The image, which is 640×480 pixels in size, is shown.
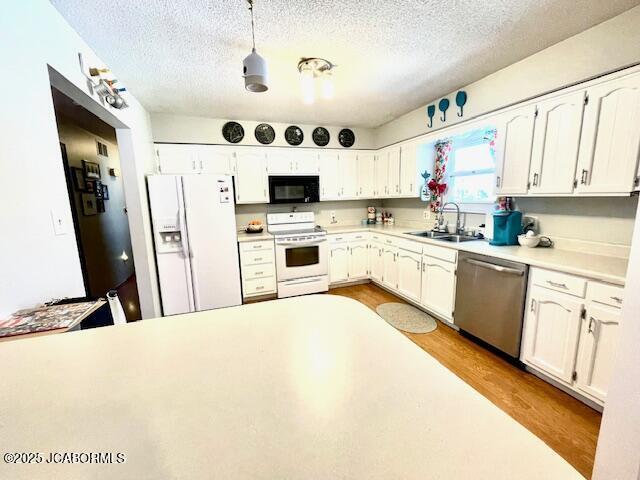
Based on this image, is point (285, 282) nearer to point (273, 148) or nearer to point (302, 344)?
point (273, 148)

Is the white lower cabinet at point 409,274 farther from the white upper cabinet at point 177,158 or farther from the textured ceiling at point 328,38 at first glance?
the white upper cabinet at point 177,158

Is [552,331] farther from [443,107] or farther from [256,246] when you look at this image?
[256,246]

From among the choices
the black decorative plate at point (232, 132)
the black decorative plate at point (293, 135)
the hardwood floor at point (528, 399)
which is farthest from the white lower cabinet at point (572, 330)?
the black decorative plate at point (232, 132)

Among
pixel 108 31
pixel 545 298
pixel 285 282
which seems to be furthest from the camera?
pixel 285 282

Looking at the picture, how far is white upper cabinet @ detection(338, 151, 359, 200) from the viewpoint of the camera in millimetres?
4059

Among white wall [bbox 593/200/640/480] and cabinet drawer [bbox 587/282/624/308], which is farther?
cabinet drawer [bbox 587/282/624/308]

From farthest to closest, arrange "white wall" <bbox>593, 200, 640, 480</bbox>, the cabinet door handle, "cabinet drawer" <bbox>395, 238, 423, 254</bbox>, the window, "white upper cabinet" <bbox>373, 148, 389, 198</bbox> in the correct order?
"white upper cabinet" <bbox>373, 148, 389, 198</bbox>, "cabinet drawer" <bbox>395, 238, 423, 254</bbox>, the window, the cabinet door handle, "white wall" <bbox>593, 200, 640, 480</bbox>

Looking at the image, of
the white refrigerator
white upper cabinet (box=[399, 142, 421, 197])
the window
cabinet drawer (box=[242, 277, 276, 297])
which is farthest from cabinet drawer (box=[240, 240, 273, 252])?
the window

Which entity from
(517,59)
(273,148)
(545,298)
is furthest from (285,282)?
(517,59)

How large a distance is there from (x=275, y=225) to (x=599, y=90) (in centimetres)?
340

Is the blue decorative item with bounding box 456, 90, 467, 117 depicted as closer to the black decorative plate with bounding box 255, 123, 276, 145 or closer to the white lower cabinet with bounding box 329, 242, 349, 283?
the white lower cabinet with bounding box 329, 242, 349, 283

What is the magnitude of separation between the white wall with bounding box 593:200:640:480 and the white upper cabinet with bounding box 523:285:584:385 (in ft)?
2.70

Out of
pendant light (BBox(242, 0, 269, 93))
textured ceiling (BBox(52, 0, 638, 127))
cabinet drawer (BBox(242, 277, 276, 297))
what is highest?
textured ceiling (BBox(52, 0, 638, 127))

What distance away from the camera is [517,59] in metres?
2.15
